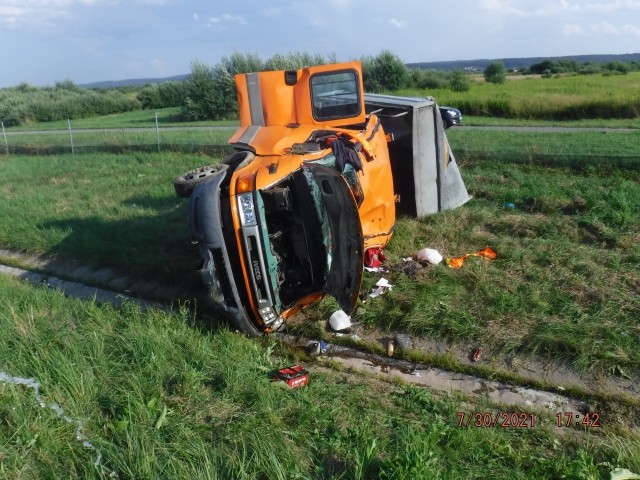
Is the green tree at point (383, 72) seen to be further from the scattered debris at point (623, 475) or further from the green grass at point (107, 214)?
the scattered debris at point (623, 475)

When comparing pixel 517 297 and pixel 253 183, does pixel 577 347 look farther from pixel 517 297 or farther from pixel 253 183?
pixel 253 183

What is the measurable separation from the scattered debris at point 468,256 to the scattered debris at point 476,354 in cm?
171

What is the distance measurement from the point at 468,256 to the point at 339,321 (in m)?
2.06

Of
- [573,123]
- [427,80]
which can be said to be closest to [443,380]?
[573,123]

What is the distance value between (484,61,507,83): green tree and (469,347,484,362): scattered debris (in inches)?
1665

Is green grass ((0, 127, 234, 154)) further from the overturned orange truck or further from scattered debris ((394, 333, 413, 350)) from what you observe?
scattered debris ((394, 333, 413, 350))

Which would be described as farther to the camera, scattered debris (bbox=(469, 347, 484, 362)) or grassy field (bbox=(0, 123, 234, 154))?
grassy field (bbox=(0, 123, 234, 154))

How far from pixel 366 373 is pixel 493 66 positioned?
46.9m

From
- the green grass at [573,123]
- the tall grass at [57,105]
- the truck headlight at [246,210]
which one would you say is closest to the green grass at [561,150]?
the green grass at [573,123]

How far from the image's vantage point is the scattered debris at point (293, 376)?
15.1ft

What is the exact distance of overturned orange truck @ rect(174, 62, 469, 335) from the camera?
521cm

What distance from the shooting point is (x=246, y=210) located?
17.1 feet

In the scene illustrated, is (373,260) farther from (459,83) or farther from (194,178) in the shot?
(459,83)

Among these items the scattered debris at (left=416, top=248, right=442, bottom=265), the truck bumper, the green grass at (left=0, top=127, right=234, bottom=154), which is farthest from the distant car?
the green grass at (left=0, top=127, right=234, bottom=154)
